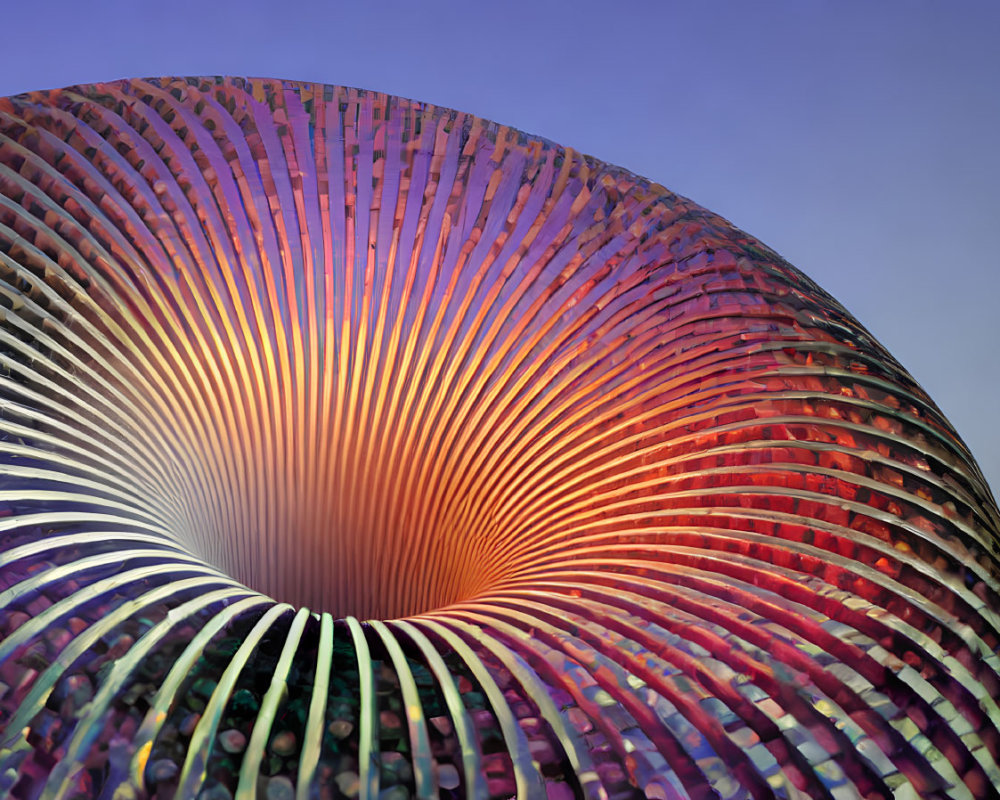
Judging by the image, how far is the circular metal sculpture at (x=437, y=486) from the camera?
1062mm

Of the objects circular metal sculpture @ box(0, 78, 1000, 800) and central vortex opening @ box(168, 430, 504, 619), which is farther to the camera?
central vortex opening @ box(168, 430, 504, 619)

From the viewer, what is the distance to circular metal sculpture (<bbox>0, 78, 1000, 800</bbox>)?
1062mm

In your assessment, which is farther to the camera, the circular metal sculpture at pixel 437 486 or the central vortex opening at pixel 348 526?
the central vortex opening at pixel 348 526

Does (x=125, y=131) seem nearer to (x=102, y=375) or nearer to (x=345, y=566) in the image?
(x=102, y=375)

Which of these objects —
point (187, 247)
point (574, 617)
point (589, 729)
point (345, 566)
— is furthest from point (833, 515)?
point (187, 247)

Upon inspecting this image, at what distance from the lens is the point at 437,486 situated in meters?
1.89

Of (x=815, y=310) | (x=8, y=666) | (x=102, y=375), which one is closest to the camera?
(x=8, y=666)

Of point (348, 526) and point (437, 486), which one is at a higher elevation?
point (437, 486)

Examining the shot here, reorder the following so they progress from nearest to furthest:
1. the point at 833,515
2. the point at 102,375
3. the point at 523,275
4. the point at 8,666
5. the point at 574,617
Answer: the point at 8,666
the point at 574,617
the point at 833,515
the point at 102,375
the point at 523,275

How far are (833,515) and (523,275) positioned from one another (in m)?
0.70

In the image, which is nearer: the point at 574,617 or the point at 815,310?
the point at 574,617

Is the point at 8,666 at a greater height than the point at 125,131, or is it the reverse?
the point at 125,131

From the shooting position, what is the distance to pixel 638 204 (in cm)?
188

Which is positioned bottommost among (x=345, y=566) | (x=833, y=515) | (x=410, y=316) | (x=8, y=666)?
(x=8, y=666)
